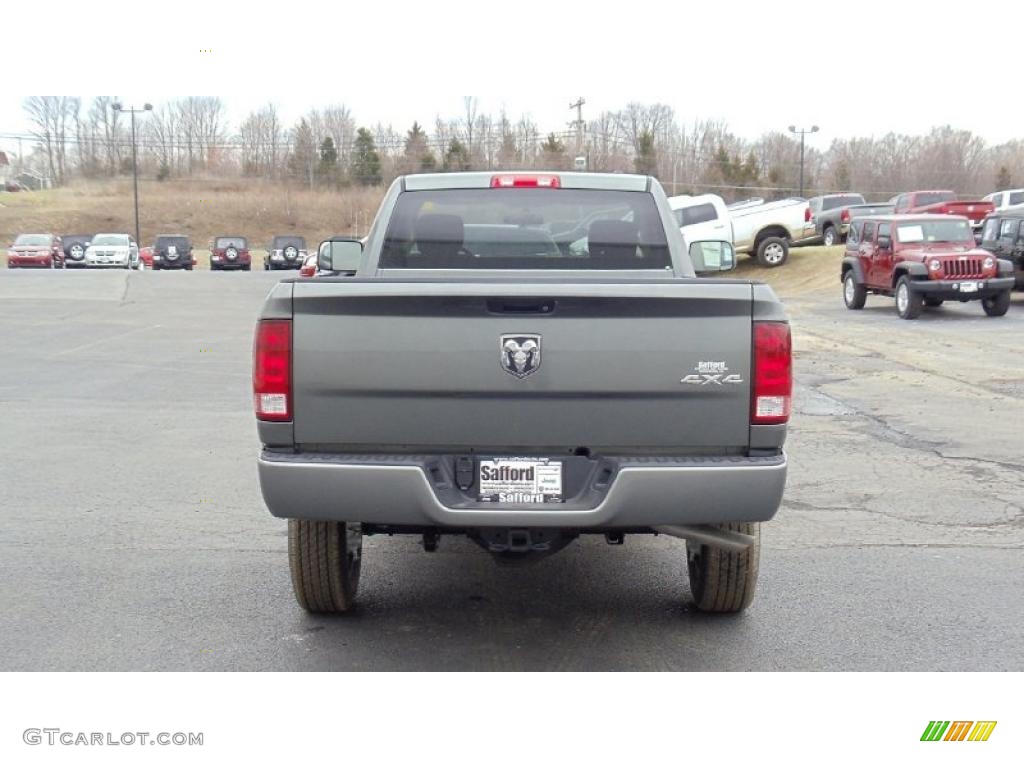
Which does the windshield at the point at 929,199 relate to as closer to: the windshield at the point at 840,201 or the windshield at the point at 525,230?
the windshield at the point at 840,201

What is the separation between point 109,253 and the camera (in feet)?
139

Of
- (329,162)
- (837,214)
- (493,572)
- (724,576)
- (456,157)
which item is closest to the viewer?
(724,576)

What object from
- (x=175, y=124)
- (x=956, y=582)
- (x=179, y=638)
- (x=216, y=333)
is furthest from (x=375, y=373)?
(x=175, y=124)

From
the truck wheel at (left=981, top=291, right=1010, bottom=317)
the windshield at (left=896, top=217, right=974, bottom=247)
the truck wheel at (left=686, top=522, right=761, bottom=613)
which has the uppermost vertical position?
the windshield at (left=896, top=217, right=974, bottom=247)

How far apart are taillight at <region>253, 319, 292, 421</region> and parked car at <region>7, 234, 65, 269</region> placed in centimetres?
4418

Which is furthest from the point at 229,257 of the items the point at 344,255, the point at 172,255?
the point at 344,255

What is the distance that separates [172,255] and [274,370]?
43.4 metres

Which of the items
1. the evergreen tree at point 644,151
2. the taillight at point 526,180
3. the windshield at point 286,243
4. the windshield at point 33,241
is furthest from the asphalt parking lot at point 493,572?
the evergreen tree at point 644,151

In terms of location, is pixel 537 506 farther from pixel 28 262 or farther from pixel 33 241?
pixel 33 241

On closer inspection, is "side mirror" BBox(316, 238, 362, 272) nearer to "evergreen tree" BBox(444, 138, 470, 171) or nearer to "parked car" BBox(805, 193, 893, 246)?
"parked car" BBox(805, 193, 893, 246)

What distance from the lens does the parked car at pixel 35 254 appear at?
144ft

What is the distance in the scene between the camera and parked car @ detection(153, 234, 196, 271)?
4478 cm

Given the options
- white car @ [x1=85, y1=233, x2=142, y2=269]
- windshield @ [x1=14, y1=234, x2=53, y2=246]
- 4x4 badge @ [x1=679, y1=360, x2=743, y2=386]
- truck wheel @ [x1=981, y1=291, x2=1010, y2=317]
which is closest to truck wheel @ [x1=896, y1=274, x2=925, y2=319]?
truck wheel @ [x1=981, y1=291, x2=1010, y2=317]

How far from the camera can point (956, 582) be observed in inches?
211
